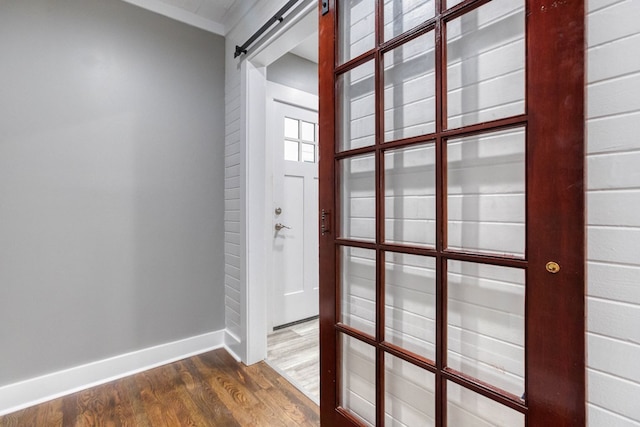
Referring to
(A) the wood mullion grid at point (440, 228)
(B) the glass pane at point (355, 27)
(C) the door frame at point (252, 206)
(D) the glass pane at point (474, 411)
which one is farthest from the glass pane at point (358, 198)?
(C) the door frame at point (252, 206)

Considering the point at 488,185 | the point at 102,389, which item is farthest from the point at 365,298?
the point at 102,389

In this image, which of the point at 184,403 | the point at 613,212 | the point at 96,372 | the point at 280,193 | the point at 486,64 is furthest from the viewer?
the point at 280,193

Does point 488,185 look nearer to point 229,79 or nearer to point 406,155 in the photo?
point 406,155

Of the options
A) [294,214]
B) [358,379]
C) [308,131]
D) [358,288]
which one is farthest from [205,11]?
[358,379]

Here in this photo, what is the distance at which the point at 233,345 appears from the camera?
7.45ft

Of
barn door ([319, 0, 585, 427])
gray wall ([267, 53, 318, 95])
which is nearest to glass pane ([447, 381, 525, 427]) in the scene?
barn door ([319, 0, 585, 427])

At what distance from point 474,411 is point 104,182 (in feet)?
7.39

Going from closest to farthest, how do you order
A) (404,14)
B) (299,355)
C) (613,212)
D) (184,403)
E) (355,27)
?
(613,212), (404,14), (355,27), (184,403), (299,355)

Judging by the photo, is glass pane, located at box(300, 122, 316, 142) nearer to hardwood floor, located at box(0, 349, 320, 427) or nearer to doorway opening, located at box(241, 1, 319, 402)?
doorway opening, located at box(241, 1, 319, 402)

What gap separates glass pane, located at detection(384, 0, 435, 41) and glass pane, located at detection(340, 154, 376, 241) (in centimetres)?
45

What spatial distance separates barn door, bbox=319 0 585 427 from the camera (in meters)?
0.70

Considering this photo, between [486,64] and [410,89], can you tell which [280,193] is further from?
[486,64]

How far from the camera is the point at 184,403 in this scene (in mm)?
1695

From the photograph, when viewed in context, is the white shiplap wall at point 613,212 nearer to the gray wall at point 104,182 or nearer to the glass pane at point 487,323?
the glass pane at point 487,323
